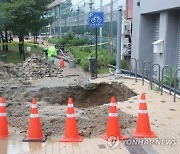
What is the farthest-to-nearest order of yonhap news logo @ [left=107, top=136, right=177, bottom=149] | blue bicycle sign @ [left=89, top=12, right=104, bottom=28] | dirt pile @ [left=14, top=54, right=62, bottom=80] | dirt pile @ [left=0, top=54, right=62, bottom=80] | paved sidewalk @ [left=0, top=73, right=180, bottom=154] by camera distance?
dirt pile @ [left=14, top=54, right=62, bottom=80] → dirt pile @ [left=0, top=54, right=62, bottom=80] → blue bicycle sign @ [left=89, top=12, right=104, bottom=28] → yonhap news logo @ [left=107, top=136, right=177, bottom=149] → paved sidewalk @ [left=0, top=73, right=180, bottom=154]

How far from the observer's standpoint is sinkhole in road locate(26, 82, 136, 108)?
13.3 meters

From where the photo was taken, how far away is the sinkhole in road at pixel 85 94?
1334 centimetres

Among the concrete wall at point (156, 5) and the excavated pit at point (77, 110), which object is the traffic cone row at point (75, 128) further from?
the concrete wall at point (156, 5)

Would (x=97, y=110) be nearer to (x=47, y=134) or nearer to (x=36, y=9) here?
(x=47, y=134)

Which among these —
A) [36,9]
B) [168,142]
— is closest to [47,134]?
[168,142]

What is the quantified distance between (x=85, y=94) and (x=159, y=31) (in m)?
4.29

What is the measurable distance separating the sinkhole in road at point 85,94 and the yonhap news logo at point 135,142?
241 inches

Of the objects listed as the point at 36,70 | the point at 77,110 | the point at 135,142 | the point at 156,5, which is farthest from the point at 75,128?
the point at 36,70

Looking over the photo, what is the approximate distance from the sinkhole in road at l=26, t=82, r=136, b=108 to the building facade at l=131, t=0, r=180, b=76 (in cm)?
232

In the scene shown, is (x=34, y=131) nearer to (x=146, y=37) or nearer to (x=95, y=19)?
(x=95, y=19)

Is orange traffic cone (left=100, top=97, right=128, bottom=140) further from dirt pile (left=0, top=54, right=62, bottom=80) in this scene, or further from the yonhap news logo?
dirt pile (left=0, top=54, right=62, bottom=80)

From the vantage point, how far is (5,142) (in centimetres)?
702

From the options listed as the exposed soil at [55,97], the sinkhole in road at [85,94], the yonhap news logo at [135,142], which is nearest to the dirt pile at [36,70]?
the exposed soil at [55,97]

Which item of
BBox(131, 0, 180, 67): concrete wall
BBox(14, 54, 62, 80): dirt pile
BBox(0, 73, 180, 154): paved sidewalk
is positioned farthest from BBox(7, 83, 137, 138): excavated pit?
BBox(14, 54, 62, 80): dirt pile
